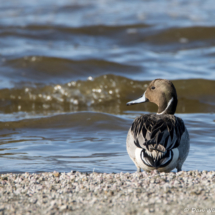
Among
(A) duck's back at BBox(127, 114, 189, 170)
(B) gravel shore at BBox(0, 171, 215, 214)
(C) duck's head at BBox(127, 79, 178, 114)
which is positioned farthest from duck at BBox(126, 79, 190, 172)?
(C) duck's head at BBox(127, 79, 178, 114)

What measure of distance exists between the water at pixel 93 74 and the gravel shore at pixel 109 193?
75 centimetres

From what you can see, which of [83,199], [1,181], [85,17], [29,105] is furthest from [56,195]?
[85,17]

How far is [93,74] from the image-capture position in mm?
10898

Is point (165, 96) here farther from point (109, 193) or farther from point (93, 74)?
point (93, 74)

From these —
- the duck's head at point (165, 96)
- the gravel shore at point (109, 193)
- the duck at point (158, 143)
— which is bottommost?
the gravel shore at point (109, 193)

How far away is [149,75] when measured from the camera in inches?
418

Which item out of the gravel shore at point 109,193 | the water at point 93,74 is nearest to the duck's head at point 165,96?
the water at point 93,74

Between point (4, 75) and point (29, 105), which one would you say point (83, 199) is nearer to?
point (29, 105)

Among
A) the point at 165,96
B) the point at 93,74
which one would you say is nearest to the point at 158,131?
the point at 165,96

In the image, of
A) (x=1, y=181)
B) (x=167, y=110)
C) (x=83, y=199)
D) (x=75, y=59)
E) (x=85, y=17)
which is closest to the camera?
(x=83, y=199)

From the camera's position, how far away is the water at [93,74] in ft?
18.8

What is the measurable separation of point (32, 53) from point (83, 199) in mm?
9364

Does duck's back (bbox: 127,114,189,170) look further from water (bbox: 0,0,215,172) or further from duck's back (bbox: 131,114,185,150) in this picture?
water (bbox: 0,0,215,172)

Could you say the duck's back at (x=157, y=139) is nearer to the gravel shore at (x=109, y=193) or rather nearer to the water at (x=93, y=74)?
the gravel shore at (x=109, y=193)
